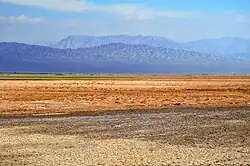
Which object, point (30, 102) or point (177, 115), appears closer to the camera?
point (177, 115)

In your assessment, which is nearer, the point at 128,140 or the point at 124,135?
the point at 128,140

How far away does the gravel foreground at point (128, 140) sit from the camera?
18.1m

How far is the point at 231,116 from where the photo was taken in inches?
1293

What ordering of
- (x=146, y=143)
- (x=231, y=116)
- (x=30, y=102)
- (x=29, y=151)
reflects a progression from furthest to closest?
1. (x=30, y=102)
2. (x=231, y=116)
3. (x=146, y=143)
4. (x=29, y=151)

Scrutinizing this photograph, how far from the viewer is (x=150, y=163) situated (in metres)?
17.2

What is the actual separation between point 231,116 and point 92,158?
54.3 ft

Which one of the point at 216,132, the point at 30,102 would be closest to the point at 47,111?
the point at 30,102

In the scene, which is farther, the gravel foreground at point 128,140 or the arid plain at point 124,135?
the arid plain at point 124,135

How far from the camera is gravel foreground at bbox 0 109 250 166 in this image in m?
18.1

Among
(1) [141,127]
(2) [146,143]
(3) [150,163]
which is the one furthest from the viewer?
(1) [141,127]

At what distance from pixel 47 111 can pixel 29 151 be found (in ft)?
59.0

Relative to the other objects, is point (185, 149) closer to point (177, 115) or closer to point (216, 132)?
point (216, 132)

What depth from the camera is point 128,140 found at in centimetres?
2242

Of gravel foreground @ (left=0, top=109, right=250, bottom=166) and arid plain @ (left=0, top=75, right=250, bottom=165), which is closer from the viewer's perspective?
gravel foreground @ (left=0, top=109, right=250, bottom=166)
